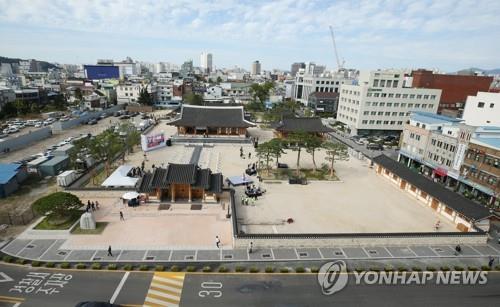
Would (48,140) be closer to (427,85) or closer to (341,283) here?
(341,283)

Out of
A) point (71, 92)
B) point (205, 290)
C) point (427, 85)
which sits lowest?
point (205, 290)

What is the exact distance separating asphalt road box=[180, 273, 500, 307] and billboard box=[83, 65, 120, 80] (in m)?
165

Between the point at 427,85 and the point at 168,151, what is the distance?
285 ft

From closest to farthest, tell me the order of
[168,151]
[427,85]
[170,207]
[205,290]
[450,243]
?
[205,290] < [450,243] < [170,207] < [168,151] < [427,85]

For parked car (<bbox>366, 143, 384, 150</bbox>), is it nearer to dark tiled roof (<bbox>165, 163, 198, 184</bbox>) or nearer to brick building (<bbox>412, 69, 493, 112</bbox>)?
brick building (<bbox>412, 69, 493, 112</bbox>)

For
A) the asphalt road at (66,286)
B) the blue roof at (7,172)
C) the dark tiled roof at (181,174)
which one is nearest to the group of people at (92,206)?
the dark tiled roof at (181,174)

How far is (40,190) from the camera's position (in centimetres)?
4019

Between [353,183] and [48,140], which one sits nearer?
[353,183]

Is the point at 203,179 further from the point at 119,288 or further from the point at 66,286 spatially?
the point at 66,286

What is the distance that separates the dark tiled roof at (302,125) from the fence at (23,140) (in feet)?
184

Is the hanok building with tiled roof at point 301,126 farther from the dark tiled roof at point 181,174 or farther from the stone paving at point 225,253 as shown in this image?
the stone paving at point 225,253

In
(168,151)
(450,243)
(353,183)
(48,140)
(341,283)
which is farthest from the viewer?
(48,140)

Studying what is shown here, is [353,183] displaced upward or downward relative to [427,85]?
downward

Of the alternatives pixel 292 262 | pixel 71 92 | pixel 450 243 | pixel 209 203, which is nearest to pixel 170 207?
pixel 209 203
